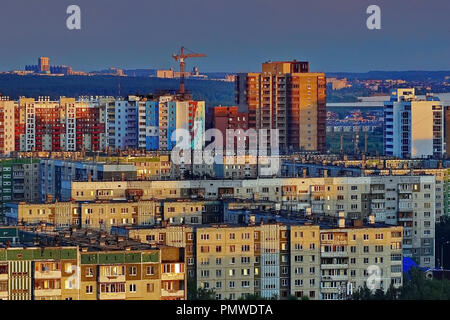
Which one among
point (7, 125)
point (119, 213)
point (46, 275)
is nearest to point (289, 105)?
point (7, 125)

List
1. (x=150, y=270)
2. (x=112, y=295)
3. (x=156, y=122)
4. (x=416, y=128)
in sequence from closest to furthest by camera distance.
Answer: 1. (x=112, y=295)
2. (x=150, y=270)
3. (x=416, y=128)
4. (x=156, y=122)

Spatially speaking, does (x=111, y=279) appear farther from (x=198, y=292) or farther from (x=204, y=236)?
(x=204, y=236)

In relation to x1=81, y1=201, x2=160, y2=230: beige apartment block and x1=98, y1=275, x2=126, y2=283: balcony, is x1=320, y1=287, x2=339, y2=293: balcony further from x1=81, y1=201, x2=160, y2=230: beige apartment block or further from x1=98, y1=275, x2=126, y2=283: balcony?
x1=81, y1=201, x2=160, y2=230: beige apartment block

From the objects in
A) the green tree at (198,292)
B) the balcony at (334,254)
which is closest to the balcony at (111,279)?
the green tree at (198,292)

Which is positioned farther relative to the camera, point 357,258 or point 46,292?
point 357,258

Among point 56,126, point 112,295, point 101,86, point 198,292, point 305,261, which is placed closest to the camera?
point 112,295

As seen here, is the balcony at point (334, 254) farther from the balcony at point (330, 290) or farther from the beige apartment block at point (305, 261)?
the balcony at point (330, 290)
